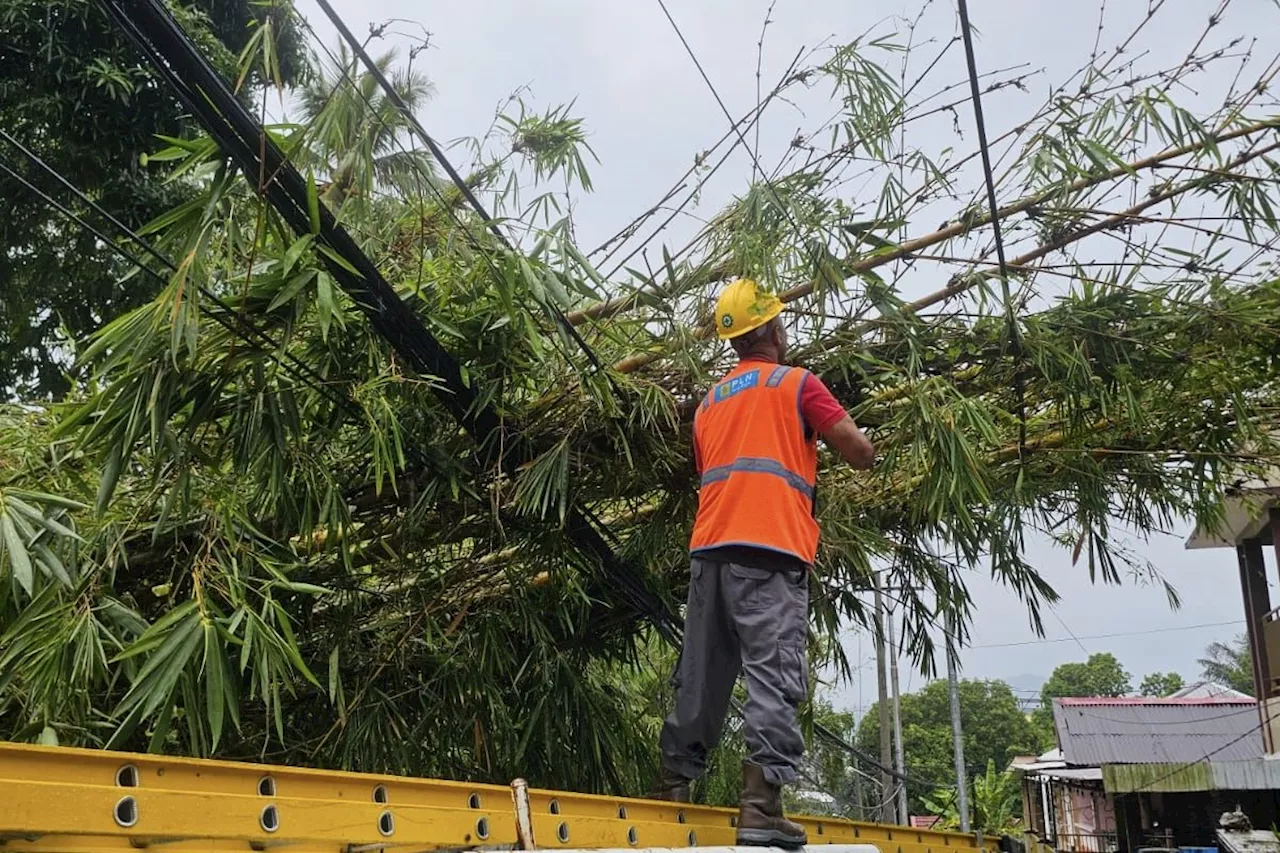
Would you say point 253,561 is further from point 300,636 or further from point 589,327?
point 589,327

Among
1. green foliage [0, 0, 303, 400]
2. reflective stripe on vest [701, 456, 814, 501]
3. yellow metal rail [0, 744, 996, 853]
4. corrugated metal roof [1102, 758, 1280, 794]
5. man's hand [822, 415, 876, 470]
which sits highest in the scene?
green foliage [0, 0, 303, 400]

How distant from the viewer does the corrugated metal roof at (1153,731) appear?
49.6 ft

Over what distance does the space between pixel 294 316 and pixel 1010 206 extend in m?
1.81

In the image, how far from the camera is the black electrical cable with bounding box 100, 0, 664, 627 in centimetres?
213


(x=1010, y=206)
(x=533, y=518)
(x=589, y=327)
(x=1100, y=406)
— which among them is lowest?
(x=533, y=518)

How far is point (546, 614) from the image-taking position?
3.92 m

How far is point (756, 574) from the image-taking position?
2432 millimetres

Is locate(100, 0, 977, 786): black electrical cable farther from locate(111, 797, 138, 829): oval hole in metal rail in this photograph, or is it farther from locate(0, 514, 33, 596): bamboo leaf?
locate(111, 797, 138, 829): oval hole in metal rail

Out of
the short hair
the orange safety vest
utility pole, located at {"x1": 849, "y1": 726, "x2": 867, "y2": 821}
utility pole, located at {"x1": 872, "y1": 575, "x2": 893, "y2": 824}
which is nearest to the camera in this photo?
the orange safety vest

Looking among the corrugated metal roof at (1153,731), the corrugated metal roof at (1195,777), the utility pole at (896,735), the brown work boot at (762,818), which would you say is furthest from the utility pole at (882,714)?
the corrugated metal roof at (1153,731)

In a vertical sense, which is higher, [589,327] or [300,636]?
[589,327]

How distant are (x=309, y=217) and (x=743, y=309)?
988mm

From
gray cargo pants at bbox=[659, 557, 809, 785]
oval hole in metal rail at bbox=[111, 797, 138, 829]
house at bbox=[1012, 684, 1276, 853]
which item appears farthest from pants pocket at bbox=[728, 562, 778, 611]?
house at bbox=[1012, 684, 1276, 853]

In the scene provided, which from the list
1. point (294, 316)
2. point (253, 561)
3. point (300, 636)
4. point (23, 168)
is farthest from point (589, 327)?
point (23, 168)
